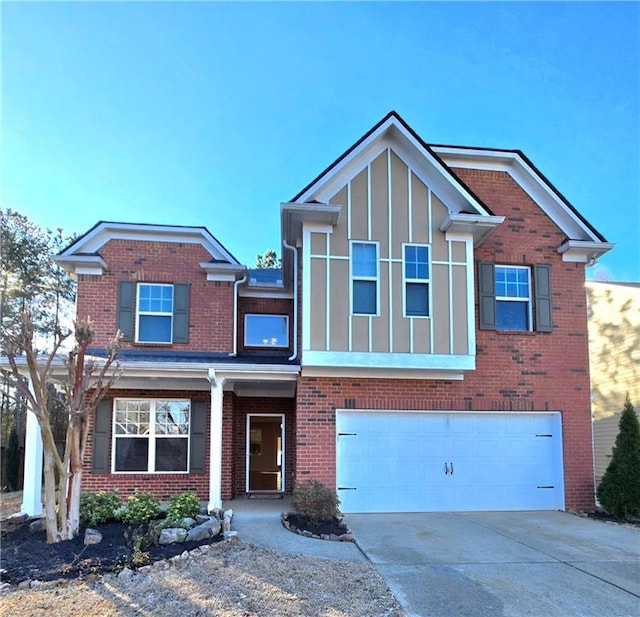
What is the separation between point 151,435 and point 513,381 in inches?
310

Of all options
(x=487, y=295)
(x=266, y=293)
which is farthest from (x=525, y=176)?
(x=266, y=293)

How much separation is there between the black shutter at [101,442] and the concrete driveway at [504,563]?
17.9 ft

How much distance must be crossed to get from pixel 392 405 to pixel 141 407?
18.5ft

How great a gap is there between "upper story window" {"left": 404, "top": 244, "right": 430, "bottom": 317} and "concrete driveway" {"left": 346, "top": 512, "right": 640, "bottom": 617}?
155 inches

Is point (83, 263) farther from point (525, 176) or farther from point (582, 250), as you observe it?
point (582, 250)

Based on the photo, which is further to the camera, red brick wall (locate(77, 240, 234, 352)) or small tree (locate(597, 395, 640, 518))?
red brick wall (locate(77, 240, 234, 352))

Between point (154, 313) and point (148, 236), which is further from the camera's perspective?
point (148, 236)

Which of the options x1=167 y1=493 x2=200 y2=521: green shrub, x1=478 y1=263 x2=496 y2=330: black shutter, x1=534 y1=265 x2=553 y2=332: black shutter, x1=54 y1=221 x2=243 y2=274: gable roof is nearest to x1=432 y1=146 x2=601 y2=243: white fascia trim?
x1=534 y1=265 x2=553 y2=332: black shutter

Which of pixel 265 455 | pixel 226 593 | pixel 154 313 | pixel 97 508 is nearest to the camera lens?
pixel 226 593

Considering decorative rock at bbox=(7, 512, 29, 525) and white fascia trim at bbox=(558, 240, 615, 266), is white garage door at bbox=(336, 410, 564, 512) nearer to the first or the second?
white fascia trim at bbox=(558, 240, 615, 266)

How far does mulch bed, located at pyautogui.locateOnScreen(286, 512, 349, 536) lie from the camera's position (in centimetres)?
877

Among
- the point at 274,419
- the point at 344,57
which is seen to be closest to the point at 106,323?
the point at 274,419

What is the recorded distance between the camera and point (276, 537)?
8.45m

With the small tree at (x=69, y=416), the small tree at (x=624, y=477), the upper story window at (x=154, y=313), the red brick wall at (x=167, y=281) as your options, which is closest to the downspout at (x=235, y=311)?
the red brick wall at (x=167, y=281)
